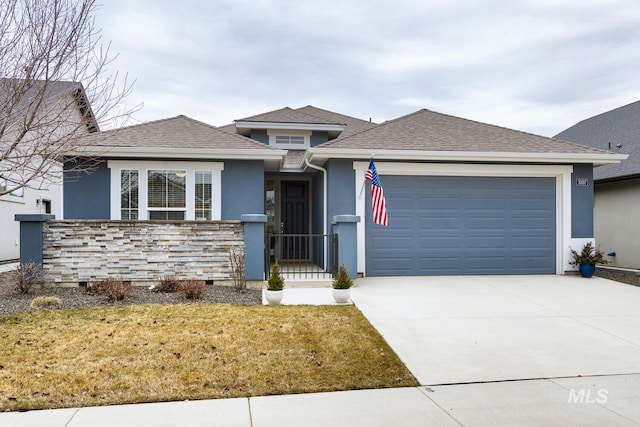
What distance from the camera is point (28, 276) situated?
26.2ft

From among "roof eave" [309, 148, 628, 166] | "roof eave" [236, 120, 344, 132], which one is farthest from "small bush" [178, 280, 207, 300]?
"roof eave" [236, 120, 344, 132]

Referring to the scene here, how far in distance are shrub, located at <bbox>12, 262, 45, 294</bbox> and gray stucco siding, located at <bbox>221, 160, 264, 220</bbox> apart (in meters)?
4.01

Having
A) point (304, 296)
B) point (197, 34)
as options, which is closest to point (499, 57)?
point (197, 34)

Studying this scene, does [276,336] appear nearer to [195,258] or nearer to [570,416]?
[570,416]

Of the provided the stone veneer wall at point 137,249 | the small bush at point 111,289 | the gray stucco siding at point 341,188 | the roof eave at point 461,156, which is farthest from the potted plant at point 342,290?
the small bush at point 111,289

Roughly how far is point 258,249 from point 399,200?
385cm

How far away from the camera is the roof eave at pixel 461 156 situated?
9867 millimetres

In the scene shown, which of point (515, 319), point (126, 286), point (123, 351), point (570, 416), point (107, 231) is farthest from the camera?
point (107, 231)

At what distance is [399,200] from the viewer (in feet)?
34.2

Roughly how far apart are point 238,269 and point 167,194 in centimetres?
316

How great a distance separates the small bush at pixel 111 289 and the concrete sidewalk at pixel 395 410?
4115 mm

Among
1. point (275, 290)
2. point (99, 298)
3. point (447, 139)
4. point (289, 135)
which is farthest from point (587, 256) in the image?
point (99, 298)

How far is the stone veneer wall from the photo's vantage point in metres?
8.50

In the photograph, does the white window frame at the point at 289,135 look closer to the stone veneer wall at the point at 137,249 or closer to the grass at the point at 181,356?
the stone veneer wall at the point at 137,249
